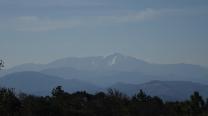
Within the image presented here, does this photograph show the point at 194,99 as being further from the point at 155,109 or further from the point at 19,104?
the point at 19,104

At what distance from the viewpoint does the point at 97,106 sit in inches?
2778

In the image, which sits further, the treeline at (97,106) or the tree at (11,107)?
the treeline at (97,106)

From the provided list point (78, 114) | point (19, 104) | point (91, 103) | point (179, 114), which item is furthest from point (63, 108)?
point (179, 114)

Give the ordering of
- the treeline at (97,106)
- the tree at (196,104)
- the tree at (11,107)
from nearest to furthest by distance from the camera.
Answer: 1. the tree at (11,107)
2. the treeline at (97,106)
3. the tree at (196,104)

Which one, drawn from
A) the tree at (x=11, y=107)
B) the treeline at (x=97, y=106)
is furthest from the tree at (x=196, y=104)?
the tree at (x=11, y=107)

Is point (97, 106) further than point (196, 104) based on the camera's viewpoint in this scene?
Yes

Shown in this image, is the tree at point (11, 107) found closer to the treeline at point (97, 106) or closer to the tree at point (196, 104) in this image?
the treeline at point (97, 106)

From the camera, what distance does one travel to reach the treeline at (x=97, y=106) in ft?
186

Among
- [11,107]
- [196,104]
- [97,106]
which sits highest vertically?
[97,106]

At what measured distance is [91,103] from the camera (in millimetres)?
72562

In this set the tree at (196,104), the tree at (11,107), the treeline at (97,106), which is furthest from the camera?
the tree at (196,104)

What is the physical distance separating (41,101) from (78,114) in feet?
18.1

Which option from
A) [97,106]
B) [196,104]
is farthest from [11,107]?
[196,104]

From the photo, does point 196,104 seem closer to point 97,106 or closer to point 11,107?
point 97,106
